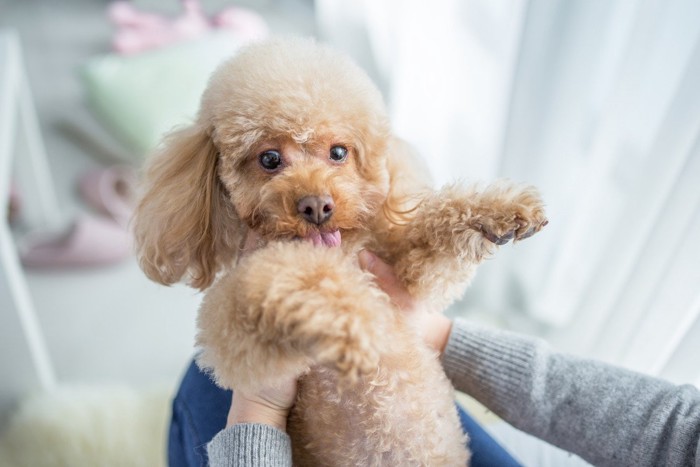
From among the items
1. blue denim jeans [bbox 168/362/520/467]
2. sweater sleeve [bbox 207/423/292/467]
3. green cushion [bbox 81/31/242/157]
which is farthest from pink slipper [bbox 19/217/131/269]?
Result: sweater sleeve [bbox 207/423/292/467]

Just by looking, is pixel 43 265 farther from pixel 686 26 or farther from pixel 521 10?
pixel 686 26

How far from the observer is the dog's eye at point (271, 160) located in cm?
62

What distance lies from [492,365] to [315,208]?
0.36m

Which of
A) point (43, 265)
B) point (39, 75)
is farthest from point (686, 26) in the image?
point (39, 75)

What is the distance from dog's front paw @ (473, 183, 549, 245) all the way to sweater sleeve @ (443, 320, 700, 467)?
237 millimetres

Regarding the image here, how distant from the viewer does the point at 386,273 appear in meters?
0.67

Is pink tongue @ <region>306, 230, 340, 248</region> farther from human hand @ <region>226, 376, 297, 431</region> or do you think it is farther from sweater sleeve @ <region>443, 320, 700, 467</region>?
sweater sleeve @ <region>443, 320, 700, 467</region>

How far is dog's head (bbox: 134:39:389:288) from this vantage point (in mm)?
593

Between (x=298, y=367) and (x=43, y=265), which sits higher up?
(x=298, y=367)

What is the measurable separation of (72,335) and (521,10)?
53.8 inches

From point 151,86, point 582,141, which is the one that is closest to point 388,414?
point 582,141

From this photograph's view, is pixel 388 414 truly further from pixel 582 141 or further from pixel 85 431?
pixel 85 431

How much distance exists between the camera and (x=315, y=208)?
0.57 meters

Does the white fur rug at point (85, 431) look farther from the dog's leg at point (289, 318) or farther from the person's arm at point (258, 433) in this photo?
the dog's leg at point (289, 318)
